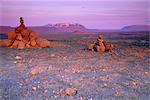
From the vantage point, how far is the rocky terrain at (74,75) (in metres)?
3.12

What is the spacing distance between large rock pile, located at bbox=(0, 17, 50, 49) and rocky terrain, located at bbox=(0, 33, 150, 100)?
0.56 metres

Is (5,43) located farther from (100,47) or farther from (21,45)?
(100,47)

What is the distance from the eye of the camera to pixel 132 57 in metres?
5.06

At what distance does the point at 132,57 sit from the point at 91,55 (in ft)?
2.09

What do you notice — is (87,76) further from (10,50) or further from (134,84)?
(10,50)

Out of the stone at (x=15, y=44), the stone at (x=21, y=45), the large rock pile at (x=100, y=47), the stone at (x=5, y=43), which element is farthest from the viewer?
the stone at (x=5, y=43)

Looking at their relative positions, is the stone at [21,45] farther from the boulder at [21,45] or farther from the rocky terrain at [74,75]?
the rocky terrain at [74,75]

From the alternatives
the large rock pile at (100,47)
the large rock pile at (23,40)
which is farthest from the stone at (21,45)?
the large rock pile at (100,47)

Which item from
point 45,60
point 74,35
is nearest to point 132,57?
point 45,60

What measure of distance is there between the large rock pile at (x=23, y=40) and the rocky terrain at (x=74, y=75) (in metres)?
0.56

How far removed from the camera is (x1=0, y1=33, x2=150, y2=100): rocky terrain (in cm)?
312

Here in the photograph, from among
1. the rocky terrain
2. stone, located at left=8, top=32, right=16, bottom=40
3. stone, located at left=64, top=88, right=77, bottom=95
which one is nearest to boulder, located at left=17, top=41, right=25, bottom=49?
stone, located at left=8, top=32, right=16, bottom=40

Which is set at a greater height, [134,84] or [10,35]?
[10,35]

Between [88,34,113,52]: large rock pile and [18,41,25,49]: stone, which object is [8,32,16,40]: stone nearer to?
[18,41,25,49]: stone
